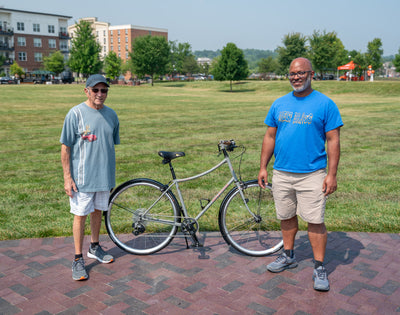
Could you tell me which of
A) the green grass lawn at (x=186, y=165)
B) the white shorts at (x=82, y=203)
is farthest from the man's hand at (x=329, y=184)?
the white shorts at (x=82, y=203)

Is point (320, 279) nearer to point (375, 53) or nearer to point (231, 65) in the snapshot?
point (231, 65)

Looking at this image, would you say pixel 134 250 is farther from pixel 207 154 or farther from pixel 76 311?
pixel 207 154

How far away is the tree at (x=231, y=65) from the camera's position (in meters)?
57.7

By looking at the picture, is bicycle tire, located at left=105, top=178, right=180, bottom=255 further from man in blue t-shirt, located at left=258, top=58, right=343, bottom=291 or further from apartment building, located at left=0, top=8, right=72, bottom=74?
apartment building, located at left=0, top=8, right=72, bottom=74

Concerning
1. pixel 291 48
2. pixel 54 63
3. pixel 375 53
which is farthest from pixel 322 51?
pixel 54 63

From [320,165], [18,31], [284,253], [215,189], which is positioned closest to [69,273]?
[284,253]

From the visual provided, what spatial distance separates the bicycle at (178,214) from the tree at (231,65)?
5452 cm

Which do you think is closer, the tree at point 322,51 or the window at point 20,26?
the tree at point 322,51

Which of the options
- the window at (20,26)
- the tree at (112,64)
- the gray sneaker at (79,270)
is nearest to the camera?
the gray sneaker at (79,270)

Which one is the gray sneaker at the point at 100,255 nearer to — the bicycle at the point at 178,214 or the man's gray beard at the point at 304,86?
the bicycle at the point at 178,214

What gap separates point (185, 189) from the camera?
24.2 feet

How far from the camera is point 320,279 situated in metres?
3.75

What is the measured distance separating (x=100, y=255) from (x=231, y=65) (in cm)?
5567

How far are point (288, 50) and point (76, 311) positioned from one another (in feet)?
225
